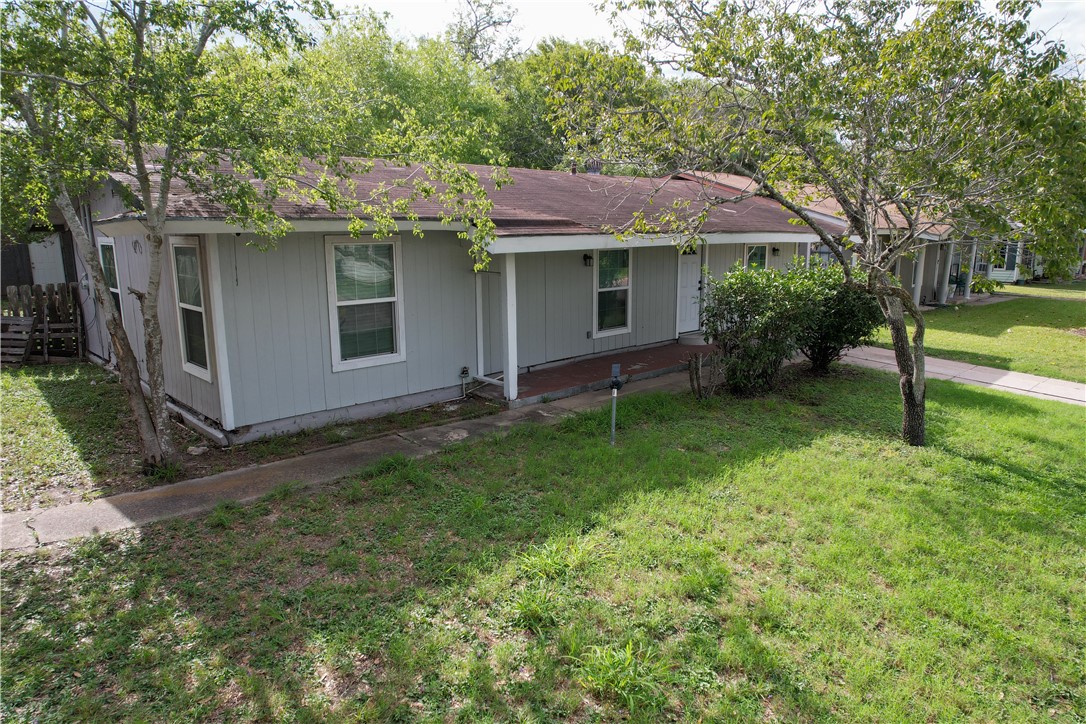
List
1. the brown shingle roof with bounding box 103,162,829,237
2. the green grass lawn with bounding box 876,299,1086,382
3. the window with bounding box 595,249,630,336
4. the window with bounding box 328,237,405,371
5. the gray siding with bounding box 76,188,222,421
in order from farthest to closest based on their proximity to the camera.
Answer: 1. the green grass lawn with bounding box 876,299,1086,382
2. the window with bounding box 595,249,630,336
3. the window with bounding box 328,237,405,371
4. the gray siding with bounding box 76,188,222,421
5. the brown shingle roof with bounding box 103,162,829,237

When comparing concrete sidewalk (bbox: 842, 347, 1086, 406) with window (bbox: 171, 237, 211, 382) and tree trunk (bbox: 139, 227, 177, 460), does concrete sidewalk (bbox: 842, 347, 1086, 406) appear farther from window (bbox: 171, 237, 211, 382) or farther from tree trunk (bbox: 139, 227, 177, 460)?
tree trunk (bbox: 139, 227, 177, 460)

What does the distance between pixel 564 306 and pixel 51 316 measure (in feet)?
29.7

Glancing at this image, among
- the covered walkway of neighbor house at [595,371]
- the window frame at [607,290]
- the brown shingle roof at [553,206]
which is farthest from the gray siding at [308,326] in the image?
the window frame at [607,290]

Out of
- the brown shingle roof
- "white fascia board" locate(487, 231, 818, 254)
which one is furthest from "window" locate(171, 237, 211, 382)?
"white fascia board" locate(487, 231, 818, 254)

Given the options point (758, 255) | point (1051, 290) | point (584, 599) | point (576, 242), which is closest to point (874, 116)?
point (576, 242)

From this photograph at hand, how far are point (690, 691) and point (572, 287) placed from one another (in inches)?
303

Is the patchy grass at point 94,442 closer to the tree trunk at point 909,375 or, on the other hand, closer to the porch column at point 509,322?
the porch column at point 509,322

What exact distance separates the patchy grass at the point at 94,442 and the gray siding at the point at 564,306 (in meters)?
1.48

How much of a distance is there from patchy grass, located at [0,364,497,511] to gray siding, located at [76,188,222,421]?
0.52 meters

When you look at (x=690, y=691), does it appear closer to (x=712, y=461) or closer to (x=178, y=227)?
(x=712, y=461)

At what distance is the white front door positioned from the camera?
1259cm

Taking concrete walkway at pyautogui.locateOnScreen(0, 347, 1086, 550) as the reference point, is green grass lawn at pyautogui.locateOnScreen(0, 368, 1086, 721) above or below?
below

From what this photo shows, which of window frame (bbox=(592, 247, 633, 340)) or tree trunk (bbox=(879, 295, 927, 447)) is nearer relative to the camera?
tree trunk (bbox=(879, 295, 927, 447))

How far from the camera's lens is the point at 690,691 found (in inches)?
132
